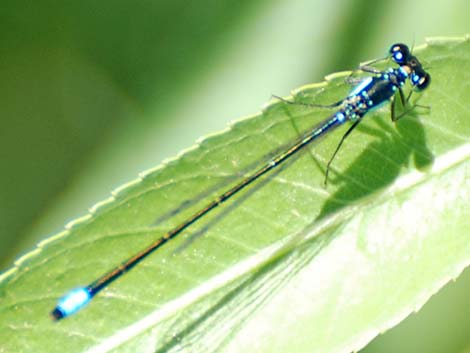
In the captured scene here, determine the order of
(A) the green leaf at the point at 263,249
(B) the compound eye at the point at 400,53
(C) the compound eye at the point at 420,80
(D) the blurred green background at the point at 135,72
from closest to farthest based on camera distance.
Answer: (A) the green leaf at the point at 263,249
(C) the compound eye at the point at 420,80
(B) the compound eye at the point at 400,53
(D) the blurred green background at the point at 135,72

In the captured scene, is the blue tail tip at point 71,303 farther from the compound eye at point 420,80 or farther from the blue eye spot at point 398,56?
the blue eye spot at point 398,56

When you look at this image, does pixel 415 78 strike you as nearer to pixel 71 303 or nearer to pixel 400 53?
pixel 400 53

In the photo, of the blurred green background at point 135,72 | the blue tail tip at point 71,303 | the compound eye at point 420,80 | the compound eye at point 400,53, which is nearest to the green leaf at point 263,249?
the blue tail tip at point 71,303

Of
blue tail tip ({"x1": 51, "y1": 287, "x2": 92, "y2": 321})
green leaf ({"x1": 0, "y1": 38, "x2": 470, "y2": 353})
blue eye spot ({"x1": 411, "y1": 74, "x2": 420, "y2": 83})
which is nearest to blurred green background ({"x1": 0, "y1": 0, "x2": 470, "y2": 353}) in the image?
blue eye spot ({"x1": 411, "y1": 74, "x2": 420, "y2": 83})

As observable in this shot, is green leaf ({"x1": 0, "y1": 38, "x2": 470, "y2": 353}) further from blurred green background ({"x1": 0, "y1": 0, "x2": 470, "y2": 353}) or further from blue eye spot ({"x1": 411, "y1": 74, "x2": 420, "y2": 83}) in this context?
blurred green background ({"x1": 0, "y1": 0, "x2": 470, "y2": 353})

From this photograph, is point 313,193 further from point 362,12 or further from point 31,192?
point 31,192

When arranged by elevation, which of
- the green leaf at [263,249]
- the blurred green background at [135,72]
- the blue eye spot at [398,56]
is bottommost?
the green leaf at [263,249]
